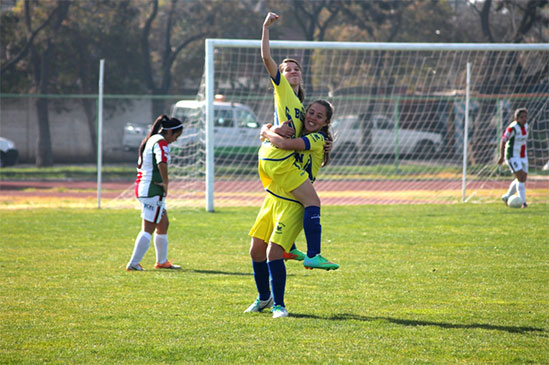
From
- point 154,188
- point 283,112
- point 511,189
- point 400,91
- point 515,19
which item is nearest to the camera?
point 283,112

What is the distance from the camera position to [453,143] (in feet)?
74.3

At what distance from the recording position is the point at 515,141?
13.7m

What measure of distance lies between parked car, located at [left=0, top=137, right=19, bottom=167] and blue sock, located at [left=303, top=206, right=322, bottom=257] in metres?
19.4

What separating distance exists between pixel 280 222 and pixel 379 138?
18673 millimetres

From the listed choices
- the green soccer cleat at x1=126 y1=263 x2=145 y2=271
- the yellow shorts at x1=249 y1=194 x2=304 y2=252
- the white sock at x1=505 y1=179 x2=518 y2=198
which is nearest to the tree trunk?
the white sock at x1=505 y1=179 x2=518 y2=198

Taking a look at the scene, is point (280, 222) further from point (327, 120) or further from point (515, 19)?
Result: point (515, 19)

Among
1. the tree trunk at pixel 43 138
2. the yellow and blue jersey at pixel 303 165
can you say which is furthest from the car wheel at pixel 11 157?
the yellow and blue jersey at pixel 303 165

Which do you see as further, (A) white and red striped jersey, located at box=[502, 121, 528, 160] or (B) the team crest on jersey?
(A) white and red striped jersey, located at box=[502, 121, 528, 160]

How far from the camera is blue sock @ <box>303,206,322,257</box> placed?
5215mm

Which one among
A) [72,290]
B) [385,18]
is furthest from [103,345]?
[385,18]

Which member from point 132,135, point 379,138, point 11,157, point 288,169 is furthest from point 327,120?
point 132,135

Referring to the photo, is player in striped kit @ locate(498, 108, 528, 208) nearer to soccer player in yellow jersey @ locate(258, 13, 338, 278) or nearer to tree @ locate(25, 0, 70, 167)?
soccer player in yellow jersey @ locate(258, 13, 338, 278)

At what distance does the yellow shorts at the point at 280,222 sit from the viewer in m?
5.30

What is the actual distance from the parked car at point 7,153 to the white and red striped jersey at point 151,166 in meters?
16.3
